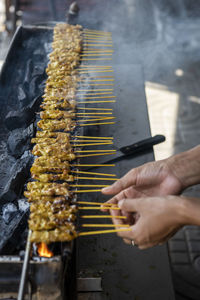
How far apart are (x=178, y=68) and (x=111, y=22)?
2.32 m

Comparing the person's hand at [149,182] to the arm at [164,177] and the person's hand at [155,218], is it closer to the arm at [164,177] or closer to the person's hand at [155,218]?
the arm at [164,177]

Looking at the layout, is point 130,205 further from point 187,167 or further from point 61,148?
point 61,148

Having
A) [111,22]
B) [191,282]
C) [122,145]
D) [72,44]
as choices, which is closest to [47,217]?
[122,145]

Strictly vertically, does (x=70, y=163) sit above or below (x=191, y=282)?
above

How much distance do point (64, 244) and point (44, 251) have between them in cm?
17

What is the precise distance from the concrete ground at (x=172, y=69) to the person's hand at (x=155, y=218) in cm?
196

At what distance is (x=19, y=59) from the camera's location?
5.32m

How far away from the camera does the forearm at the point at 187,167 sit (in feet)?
9.56

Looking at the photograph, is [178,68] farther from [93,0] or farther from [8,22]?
[8,22]

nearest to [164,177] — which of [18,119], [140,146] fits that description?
[140,146]

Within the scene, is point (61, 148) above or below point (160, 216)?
above

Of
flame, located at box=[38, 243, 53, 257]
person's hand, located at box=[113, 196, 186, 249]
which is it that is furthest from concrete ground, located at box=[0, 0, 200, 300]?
flame, located at box=[38, 243, 53, 257]

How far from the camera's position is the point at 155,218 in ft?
7.72

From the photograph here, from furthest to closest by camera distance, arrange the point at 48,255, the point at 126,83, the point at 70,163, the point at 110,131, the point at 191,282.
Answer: the point at 126,83
the point at 110,131
the point at 191,282
the point at 70,163
the point at 48,255
